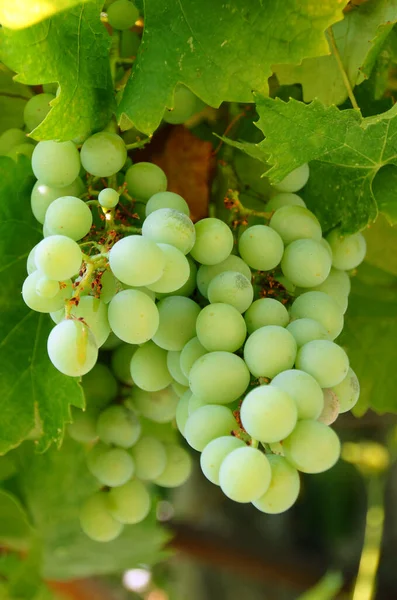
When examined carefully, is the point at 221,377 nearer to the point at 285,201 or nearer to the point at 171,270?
the point at 171,270

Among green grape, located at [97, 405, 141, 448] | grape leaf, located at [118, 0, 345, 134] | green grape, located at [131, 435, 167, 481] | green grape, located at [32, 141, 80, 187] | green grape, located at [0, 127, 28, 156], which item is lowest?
green grape, located at [131, 435, 167, 481]

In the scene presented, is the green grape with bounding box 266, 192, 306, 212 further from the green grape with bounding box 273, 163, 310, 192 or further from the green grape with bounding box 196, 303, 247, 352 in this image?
the green grape with bounding box 196, 303, 247, 352

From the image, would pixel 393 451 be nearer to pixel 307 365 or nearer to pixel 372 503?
pixel 372 503

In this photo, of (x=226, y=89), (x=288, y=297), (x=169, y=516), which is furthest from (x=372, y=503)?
(x=226, y=89)

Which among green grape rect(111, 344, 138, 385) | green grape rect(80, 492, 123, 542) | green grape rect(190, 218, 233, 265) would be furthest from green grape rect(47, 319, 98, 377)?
green grape rect(80, 492, 123, 542)

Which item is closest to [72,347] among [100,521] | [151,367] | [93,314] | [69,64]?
[93,314]

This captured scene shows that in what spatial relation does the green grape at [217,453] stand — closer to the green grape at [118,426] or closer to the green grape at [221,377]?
the green grape at [221,377]

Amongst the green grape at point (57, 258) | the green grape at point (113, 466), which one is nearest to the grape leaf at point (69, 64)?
the green grape at point (57, 258)

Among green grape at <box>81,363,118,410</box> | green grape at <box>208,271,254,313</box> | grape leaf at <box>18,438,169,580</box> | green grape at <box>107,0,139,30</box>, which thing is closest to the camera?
green grape at <box>208,271,254,313</box>
